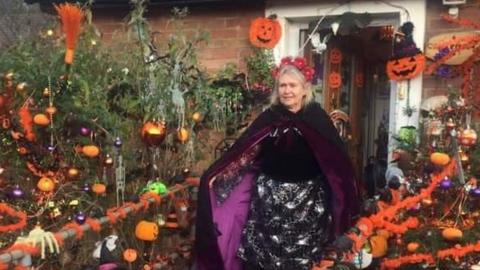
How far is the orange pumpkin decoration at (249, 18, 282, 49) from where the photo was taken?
5.21 m

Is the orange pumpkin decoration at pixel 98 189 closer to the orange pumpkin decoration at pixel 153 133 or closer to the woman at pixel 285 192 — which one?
the orange pumpkin decoration at pixel 153 133

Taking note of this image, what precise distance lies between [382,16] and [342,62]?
1.36m

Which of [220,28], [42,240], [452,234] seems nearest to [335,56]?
[220,28]

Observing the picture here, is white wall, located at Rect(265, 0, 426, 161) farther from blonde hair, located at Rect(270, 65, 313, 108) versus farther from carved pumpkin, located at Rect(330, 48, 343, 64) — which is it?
blonde hair, located at Rect(270, 65, 313, 108)

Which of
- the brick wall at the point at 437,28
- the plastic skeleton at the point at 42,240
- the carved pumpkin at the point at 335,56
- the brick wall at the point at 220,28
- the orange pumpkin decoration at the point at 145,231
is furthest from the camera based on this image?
the carved pumpkin at the point at 335,56

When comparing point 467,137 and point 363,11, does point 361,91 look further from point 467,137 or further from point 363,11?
point 467,137

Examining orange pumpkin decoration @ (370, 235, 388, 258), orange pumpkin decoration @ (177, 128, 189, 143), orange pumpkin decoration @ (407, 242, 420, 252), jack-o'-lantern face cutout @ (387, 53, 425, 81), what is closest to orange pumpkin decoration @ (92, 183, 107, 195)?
orange pumpkin decoration @ (177, 128, 189, 143)

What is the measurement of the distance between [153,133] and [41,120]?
68 centimetres

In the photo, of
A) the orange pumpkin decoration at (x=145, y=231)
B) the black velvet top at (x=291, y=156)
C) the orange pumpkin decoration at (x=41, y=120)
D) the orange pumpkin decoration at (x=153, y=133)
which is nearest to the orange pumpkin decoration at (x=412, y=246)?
the black velvet top at (x=291, y=156)

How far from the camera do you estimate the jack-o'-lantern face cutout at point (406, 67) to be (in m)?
4.68

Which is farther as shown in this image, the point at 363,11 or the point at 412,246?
the point at 363,11

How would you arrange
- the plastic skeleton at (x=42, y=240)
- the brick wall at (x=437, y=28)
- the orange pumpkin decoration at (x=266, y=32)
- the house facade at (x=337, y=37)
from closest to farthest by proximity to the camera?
the plastic skeleton at (x=42, y=240) → the brick wall at (x=437, y=28) → the house facade at (x=337, y=37) → the orange pumpkin decoration at (x=266, y=32)

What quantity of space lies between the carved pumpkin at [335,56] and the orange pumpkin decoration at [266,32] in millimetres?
964

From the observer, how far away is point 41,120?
3.41m
